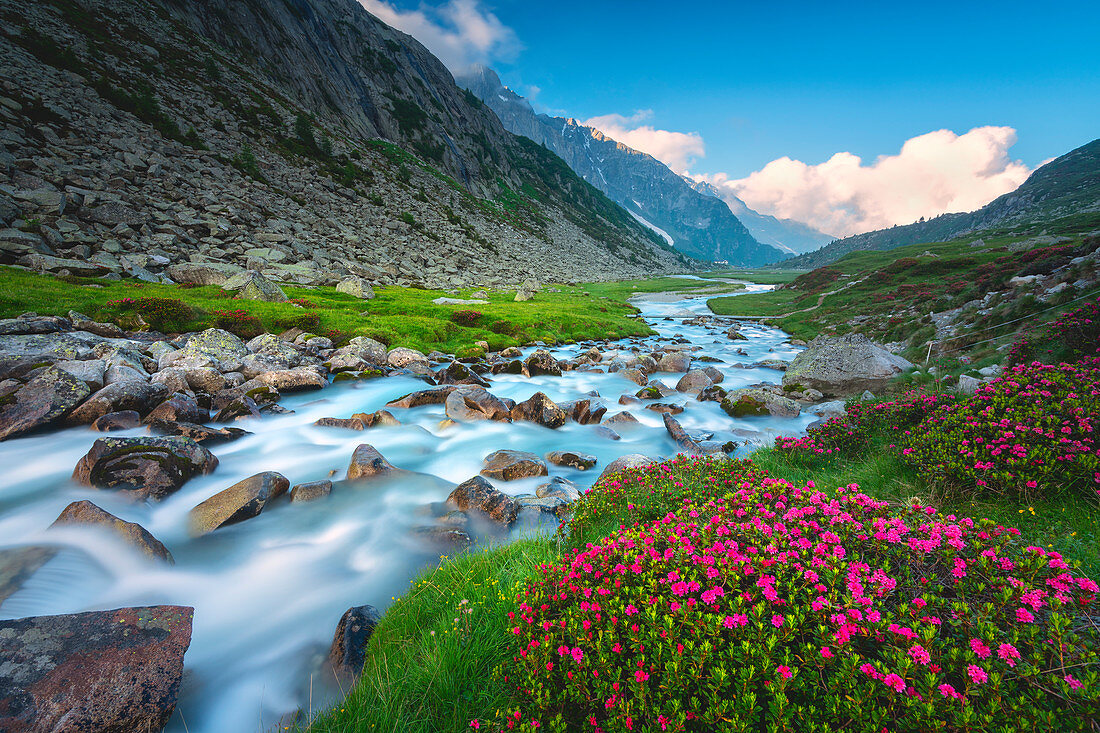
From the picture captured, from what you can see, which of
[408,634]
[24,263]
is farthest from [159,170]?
[408,634]

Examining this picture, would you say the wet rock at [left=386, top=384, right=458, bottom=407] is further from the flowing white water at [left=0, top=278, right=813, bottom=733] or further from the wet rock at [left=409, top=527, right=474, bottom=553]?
the wet rock at [left=409, top=527, right=474, bottom=553]

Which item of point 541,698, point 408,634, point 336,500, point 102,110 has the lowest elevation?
point 336,500

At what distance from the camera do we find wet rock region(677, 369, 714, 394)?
60.4 ft

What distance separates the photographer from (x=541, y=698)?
2828 mm

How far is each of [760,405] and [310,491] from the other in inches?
580

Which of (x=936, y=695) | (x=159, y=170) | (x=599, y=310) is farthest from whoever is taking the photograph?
(x=599, y=310)

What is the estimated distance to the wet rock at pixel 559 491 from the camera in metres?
8.49

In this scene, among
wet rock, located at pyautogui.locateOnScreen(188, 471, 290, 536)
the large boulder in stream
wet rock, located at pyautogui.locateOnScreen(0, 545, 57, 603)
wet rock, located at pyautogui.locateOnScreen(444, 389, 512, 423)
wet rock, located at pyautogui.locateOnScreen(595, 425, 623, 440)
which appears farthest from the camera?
the large boulder in stream

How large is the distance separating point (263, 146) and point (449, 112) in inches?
3721

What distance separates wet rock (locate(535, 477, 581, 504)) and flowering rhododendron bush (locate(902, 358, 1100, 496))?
5.92m

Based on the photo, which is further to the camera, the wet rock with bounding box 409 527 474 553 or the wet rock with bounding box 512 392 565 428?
the wet rock with bounding box 512 392 565 428

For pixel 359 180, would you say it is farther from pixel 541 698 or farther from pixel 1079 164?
pixel 1079 164

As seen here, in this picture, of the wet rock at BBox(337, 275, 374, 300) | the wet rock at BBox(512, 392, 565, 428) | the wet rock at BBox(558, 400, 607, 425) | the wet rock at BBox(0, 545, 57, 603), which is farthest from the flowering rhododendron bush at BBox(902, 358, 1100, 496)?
the wet rock at BBox(337, 275, 374, 300)

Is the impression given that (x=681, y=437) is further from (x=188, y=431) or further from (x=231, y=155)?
(x=231, y=155)
